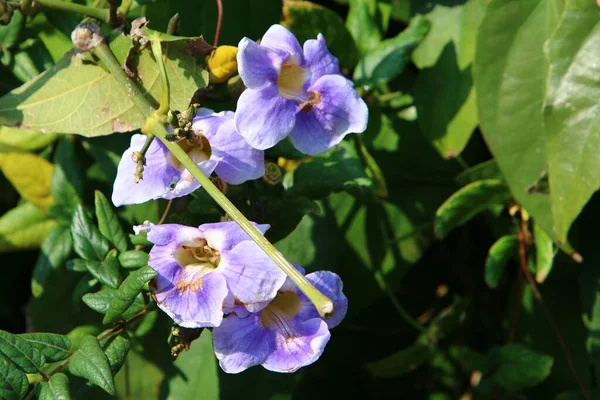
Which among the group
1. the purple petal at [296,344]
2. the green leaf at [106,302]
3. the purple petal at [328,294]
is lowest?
the purple petal at [296,344]

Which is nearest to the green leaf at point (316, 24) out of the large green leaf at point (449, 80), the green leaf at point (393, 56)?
the green leaf at point (393, 56)

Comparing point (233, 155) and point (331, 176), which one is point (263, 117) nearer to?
point (233, 155)

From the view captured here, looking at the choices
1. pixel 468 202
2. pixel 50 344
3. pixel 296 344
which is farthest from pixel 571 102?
pixel 50 344

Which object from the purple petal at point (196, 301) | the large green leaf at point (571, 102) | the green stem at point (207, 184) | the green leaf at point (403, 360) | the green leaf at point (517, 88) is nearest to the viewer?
the green stem at point (207, 184)

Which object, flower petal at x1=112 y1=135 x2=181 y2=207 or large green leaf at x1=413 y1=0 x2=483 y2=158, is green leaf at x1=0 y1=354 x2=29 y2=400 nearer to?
flower petal at x1=112 y1=135 x2=181 y2=207

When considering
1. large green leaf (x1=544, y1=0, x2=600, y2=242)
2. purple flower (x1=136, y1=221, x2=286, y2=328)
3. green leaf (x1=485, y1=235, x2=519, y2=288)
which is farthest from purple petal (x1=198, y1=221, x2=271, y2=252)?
green leaf (x1=485, y1=235, x2=519, y2=288)

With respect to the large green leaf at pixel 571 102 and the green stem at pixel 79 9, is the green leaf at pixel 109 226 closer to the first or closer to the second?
the green stem at pixel 79 9

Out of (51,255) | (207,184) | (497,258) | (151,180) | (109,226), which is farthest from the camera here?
(497,258)
